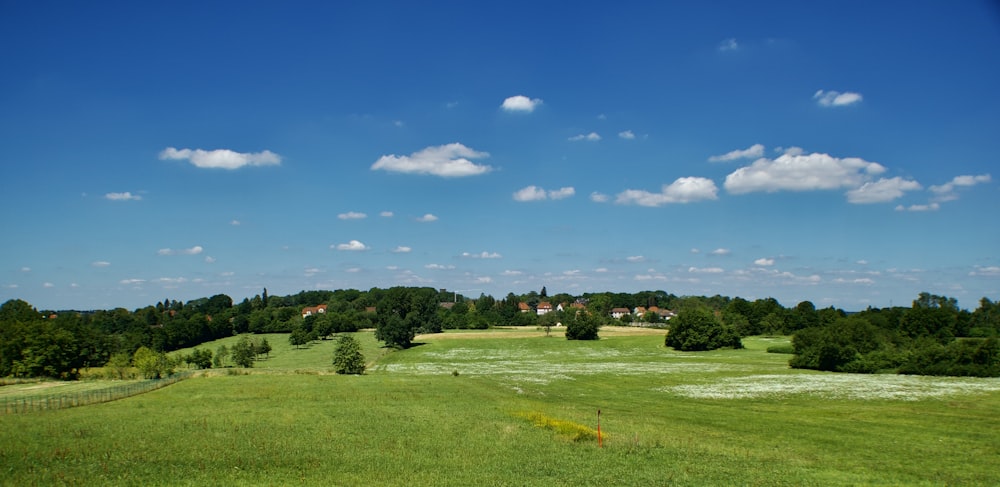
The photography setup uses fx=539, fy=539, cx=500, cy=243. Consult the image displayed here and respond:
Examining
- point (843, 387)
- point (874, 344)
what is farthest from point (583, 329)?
point (843, 387)

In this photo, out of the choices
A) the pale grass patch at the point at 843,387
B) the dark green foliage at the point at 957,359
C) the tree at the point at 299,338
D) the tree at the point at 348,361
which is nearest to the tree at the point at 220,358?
the tree at the point at 299,338

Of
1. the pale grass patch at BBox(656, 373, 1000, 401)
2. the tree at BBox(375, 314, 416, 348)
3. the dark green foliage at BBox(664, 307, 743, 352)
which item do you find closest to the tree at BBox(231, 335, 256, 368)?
the tree at BBox(375, 314, 416, 348)

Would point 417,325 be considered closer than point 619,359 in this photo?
No

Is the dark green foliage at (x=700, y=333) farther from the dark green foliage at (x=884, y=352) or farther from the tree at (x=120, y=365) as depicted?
the tree at (x=120, y=365)

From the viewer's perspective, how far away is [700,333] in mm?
115688

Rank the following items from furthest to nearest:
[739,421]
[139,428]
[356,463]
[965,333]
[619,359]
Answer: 1. [965,333]
2. [619,359]
3. [739,421]
4. [139,428]
5. [356,463]

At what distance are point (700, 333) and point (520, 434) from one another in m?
93.4

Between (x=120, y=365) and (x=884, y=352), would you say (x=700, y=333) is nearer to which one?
(x=884, y=352)

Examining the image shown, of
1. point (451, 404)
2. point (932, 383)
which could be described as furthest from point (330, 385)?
point (932, 383)

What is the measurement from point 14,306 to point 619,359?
155938mm

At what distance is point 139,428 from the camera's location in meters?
33.9

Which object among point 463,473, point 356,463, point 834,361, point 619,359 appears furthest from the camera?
point 619,359

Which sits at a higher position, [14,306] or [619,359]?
[14,306]

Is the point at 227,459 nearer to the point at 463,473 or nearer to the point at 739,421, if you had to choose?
the point at 463,473
